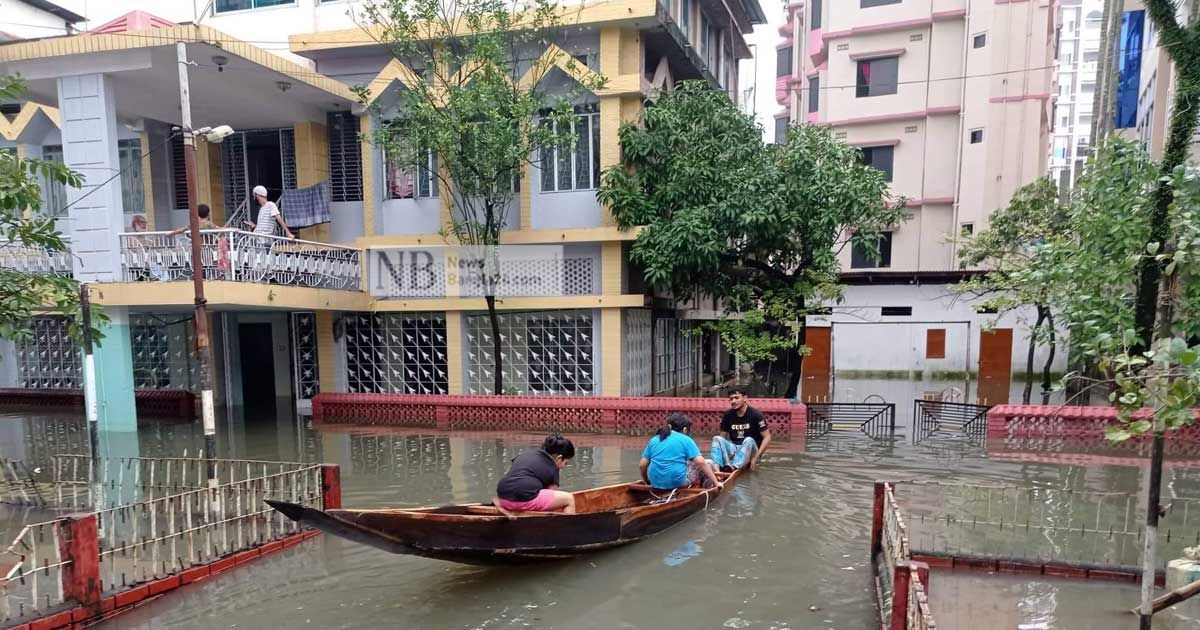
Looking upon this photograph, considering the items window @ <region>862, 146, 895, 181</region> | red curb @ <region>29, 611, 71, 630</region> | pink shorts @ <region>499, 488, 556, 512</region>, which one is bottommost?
red curb @ <region>29, 611, 71, 630</region>

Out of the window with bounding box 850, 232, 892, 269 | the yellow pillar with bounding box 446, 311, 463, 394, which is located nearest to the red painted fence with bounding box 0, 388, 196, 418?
the yellow pillar with bounding box 446, 311, 463, 394

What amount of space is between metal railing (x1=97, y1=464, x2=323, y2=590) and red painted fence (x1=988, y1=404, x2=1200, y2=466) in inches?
465

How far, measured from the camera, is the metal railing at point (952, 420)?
1311 centimetres

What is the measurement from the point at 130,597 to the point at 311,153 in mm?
13478

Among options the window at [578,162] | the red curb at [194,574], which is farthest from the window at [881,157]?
the red curb at [194,574]

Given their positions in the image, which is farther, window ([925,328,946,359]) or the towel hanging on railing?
window ([925,328,946,359])

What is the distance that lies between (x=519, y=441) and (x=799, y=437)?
5.77 metres

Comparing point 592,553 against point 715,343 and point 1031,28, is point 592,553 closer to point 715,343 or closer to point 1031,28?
point 715,343

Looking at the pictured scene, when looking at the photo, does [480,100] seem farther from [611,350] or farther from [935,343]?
[935,343]

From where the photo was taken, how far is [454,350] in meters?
16.0

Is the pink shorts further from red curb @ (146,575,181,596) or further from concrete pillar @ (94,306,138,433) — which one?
concrete pillar @ (94,306,138,433)

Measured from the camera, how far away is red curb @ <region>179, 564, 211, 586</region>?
6250 millimetres

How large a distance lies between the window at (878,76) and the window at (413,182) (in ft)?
64.1

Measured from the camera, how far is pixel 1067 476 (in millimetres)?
10516
